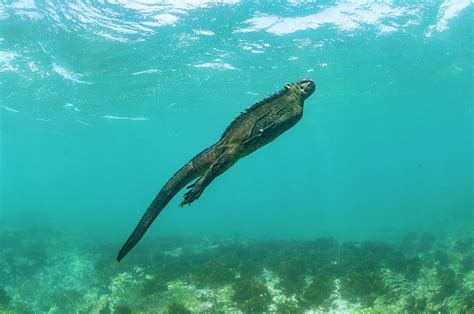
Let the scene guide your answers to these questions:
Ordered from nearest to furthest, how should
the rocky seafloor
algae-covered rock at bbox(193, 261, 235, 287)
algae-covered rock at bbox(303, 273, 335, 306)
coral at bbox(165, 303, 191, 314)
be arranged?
1. coral at bbox(165, 303, 191, 314)
2. the rocky seafloor
3. algae-covered rock at bbox(303, 273, 335, 306)
4. algae-covered rock at bbox(193, 261, 235, 287)

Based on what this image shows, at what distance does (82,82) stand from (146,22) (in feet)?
41.2

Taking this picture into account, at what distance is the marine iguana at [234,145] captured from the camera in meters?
2.64

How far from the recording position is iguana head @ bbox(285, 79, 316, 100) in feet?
9.50

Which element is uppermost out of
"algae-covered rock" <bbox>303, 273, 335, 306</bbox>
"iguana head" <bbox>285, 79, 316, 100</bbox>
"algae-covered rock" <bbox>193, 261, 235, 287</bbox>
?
"algae-covered rock" <bbox>193, 261, 235, 287</bbox>

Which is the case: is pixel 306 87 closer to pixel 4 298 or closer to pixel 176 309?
pixel 176 309

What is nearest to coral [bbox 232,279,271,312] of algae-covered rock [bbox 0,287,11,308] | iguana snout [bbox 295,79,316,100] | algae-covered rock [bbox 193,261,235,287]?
algae-covered rock [bbox 193,261,235,287]

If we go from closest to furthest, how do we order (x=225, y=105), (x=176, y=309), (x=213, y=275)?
(x=176, y=309)
(x=213, y=275)
(x=225, y=105)

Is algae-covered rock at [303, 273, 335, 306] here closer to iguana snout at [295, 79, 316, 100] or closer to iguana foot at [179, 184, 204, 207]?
iguana snout at [295, 79, 316, 100]

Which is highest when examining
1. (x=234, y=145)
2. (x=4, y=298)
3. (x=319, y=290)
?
(x=4, y=298)

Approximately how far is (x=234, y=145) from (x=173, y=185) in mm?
519

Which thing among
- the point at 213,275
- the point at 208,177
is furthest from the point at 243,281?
the point at 208,177

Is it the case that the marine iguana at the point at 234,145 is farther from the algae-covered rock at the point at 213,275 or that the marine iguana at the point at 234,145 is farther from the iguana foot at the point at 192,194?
the algae-covered rock at the point at 213,275

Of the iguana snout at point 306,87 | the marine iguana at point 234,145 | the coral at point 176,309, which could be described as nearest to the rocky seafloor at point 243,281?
the coral at point 176,309

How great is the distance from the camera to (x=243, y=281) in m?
12.0
